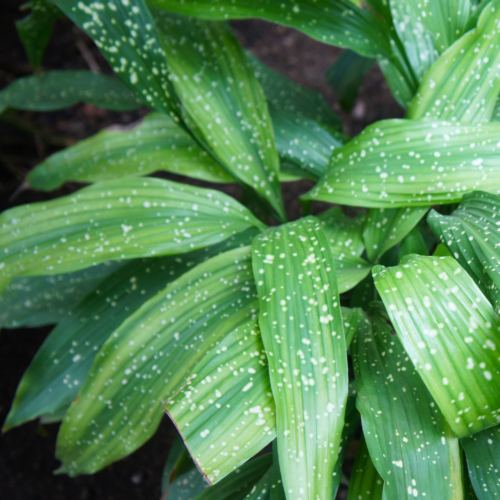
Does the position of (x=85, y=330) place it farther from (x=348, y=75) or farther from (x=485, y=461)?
(x=348, y=75)

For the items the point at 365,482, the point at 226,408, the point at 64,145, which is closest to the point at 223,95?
the point at 226,408

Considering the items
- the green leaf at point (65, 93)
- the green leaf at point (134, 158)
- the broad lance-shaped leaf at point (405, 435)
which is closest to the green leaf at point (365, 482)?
the broad lance-shaped leaf at point (405, 435)

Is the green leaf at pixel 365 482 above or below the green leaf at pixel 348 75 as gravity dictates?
below

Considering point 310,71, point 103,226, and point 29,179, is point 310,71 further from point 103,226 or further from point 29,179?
point 103,226

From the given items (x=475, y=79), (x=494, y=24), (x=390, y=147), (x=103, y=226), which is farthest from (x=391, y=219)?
(x=103, y=226)

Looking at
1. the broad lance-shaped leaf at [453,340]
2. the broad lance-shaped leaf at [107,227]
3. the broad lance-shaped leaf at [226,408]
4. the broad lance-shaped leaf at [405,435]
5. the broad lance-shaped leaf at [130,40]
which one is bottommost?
the broad lance-shaped leaf at [405,435]

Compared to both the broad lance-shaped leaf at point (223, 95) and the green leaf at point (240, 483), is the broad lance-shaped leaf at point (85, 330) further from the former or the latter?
the green leaf at point (240, 483)

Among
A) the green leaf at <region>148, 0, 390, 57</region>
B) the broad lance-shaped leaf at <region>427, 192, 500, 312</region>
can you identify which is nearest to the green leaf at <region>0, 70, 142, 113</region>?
the green leaf at <region>148, 0, 390, 57</region>
